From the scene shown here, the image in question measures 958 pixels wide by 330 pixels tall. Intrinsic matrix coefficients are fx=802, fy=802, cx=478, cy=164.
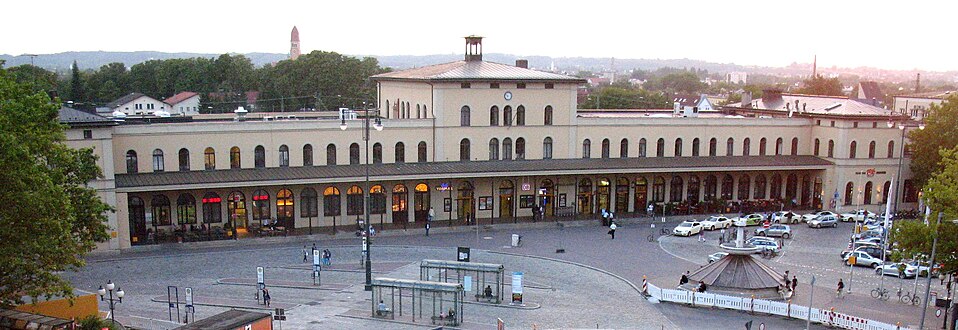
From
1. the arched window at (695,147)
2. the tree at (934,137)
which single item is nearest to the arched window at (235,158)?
the arched window at (695,147)

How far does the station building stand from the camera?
1773 inches

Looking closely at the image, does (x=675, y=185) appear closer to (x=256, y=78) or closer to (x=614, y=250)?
(x=614, y=250)

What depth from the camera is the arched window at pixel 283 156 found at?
4821 cm

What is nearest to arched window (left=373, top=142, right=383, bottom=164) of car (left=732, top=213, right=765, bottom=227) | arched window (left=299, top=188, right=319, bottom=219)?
arched window (left=299, top=188, right=319, bottom=219)

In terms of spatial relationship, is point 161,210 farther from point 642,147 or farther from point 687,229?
point 642,147

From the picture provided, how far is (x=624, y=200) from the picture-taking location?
56.5 metres

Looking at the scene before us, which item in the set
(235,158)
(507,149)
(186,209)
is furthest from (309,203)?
(507,149)

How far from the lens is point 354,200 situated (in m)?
50.2

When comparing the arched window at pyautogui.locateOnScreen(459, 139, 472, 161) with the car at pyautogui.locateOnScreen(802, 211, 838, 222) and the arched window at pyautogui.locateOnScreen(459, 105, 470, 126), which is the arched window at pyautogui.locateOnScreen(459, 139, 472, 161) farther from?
the car at pyautogui.locateOnScreen(802, 211, 838, 222)

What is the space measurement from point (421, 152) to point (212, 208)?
1322 centimetres

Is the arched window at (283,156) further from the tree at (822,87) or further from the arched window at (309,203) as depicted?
the tree at (822,87)

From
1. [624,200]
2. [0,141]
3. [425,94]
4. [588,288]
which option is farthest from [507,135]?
[0,141]

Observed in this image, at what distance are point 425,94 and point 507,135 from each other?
6089 mm

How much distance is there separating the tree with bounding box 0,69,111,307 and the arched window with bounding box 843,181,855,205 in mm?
50414
